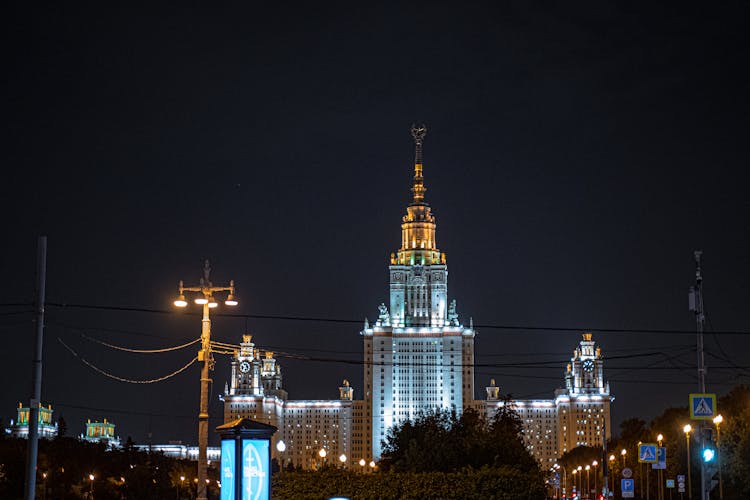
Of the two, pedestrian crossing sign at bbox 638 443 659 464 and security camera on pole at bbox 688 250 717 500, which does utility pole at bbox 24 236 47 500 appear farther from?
pedestrian crossing sign at bbox 638 443 659 464

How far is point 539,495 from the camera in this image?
156ft

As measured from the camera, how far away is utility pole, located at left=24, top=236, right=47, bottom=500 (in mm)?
26438

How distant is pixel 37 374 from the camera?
86.4 feet

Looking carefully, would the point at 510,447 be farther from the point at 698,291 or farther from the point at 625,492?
the point at 698,291

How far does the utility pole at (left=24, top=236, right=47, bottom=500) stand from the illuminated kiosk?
4.91m

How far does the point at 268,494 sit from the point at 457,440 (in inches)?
1093

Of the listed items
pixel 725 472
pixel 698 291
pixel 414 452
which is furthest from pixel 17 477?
pixel 698 291

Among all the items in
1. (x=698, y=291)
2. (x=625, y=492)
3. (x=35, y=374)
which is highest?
(x=698, y=291)

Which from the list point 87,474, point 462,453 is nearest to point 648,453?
point 462,453

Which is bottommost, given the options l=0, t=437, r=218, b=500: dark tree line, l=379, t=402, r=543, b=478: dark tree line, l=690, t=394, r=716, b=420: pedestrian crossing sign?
l=0, t=437, r=218, b=500: dark tree line

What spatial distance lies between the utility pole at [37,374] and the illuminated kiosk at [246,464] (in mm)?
4913

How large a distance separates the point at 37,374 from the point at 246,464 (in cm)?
587

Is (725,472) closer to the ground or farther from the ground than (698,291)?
closer to the ground

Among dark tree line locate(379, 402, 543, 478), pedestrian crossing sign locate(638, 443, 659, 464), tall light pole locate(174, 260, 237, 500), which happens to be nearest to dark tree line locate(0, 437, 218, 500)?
dark tree line locate(379, 402, 543, 478)
